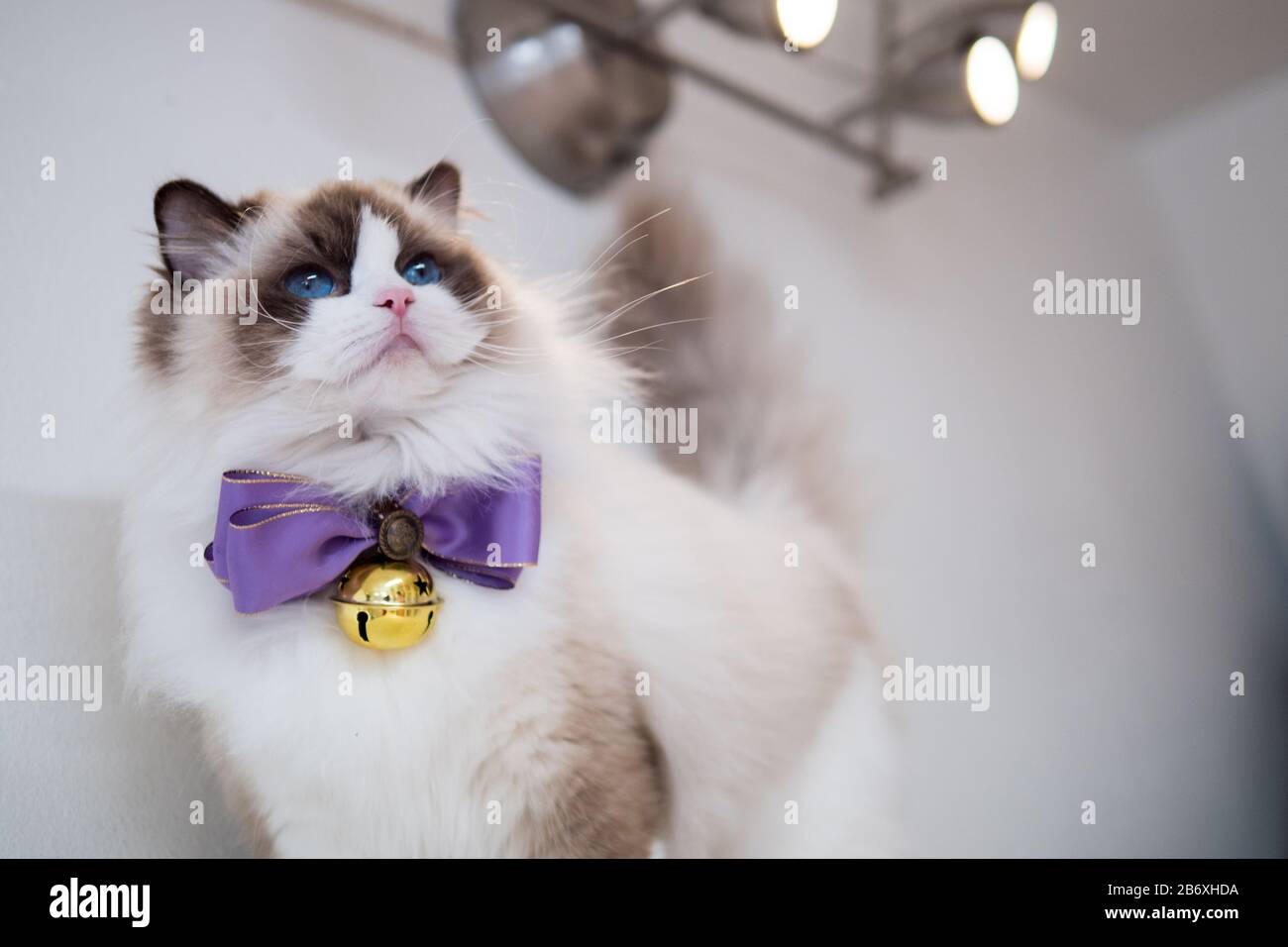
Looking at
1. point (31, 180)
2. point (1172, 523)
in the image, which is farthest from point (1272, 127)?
point (31, 180)

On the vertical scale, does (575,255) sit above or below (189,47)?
below

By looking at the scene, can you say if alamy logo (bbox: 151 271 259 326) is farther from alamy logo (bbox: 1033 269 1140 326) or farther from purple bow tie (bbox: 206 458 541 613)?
alamy logo (bbox: 1033 269 1140 326)

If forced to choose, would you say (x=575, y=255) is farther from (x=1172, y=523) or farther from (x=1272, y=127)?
(x=1272, y=127)

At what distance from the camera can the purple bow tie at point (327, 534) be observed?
50 cm

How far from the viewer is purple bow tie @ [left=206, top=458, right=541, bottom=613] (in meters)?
0.50

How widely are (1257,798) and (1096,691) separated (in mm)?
438

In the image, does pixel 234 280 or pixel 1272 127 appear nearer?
pixel 234 280

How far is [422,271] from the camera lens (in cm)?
57

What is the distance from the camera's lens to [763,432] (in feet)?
3.66

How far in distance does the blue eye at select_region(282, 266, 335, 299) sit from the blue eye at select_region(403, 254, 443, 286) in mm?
49

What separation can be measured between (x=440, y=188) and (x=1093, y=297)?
1522mm

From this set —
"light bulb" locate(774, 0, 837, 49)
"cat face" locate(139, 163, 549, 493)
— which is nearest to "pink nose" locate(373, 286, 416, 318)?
"cat face" locate(139, 163, 549, 493)
